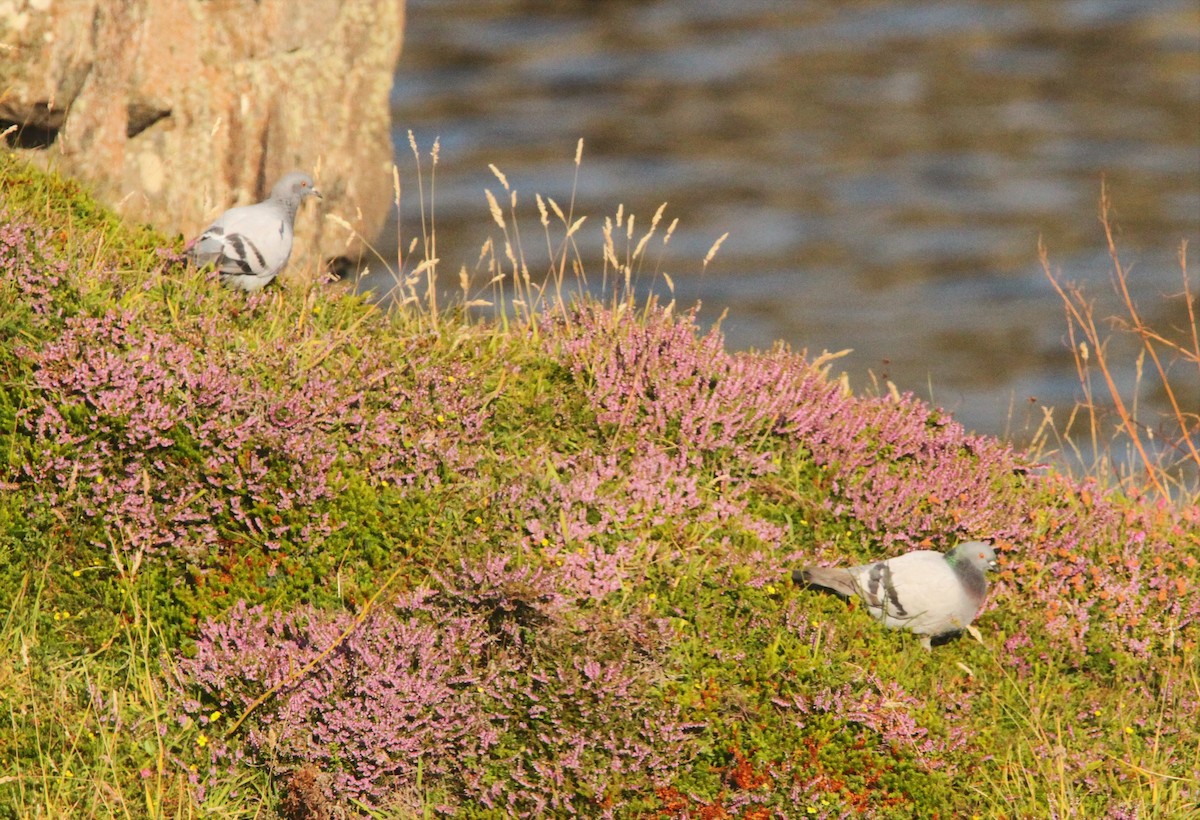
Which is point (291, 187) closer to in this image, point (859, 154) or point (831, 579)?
point (831, 579)

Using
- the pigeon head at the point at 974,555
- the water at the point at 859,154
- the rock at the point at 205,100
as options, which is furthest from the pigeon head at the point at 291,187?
the water at the point at 859,154

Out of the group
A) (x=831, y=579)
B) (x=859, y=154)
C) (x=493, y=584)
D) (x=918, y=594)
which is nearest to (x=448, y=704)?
(x=493, y=584)

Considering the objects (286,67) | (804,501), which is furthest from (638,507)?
(286,67)

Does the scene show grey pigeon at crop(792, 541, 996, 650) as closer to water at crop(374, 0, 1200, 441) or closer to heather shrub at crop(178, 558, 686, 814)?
heather shrub at crop(178, 558, 686, 814)

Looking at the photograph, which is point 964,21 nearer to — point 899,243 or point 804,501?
point 899,243

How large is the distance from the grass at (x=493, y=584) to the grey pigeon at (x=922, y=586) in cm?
14

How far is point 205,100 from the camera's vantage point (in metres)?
9.52

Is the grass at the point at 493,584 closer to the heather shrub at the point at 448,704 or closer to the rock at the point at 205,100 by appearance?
the heather shrub at the point at 448,704

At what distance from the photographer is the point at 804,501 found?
721 centimetres

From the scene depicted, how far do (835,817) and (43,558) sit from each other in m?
3.61

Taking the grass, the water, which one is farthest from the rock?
the water

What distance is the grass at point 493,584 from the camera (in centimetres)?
580

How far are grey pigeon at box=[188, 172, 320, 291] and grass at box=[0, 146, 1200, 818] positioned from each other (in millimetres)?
160

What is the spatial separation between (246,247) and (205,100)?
8.55 feet
